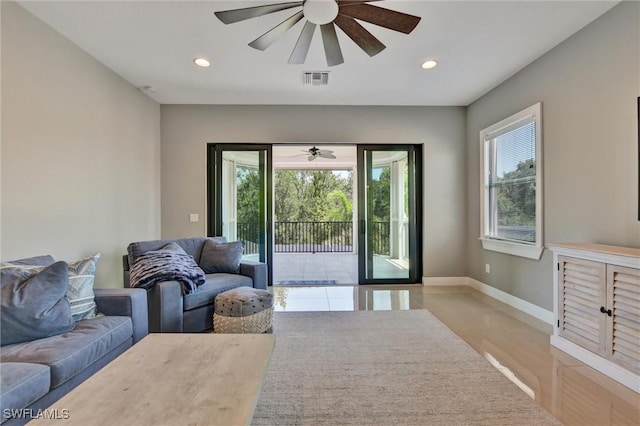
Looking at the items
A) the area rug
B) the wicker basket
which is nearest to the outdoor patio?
the area rug

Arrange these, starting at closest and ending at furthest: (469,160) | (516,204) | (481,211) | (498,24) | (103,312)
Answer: (103,312) → (498,24) → (516,204) → (481,211) → (469,160)

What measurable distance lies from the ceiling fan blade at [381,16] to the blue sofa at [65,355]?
259 cm

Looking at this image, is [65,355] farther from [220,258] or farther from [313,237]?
[313,237]

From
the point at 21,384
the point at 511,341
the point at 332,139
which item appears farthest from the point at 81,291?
the point at 332,139

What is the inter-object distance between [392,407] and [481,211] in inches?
137

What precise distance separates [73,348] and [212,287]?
1359 millimetres

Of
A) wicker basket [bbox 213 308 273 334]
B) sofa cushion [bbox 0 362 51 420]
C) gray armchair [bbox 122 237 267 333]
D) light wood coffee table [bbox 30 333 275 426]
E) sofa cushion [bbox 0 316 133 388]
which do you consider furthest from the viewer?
wicker basket [bbox 213 308 273 334]

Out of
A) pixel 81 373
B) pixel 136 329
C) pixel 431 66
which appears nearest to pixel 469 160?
pixel 431 66

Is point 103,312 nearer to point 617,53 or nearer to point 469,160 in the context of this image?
point 617,53

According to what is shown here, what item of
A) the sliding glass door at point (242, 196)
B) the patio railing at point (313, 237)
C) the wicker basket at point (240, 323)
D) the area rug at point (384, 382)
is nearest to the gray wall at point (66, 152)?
the sliding glass door at point (242, 196)

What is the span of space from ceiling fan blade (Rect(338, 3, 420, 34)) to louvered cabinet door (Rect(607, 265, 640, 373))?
2.23m

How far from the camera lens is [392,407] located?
72.0 inches

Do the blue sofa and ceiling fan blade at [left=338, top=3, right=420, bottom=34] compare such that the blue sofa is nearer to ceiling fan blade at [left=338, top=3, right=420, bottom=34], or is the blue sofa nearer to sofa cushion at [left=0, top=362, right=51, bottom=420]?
sofa cushion at [left=0, top=362, right=51, bottom=420]

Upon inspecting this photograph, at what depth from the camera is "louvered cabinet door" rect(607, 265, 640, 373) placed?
1.99 metres
